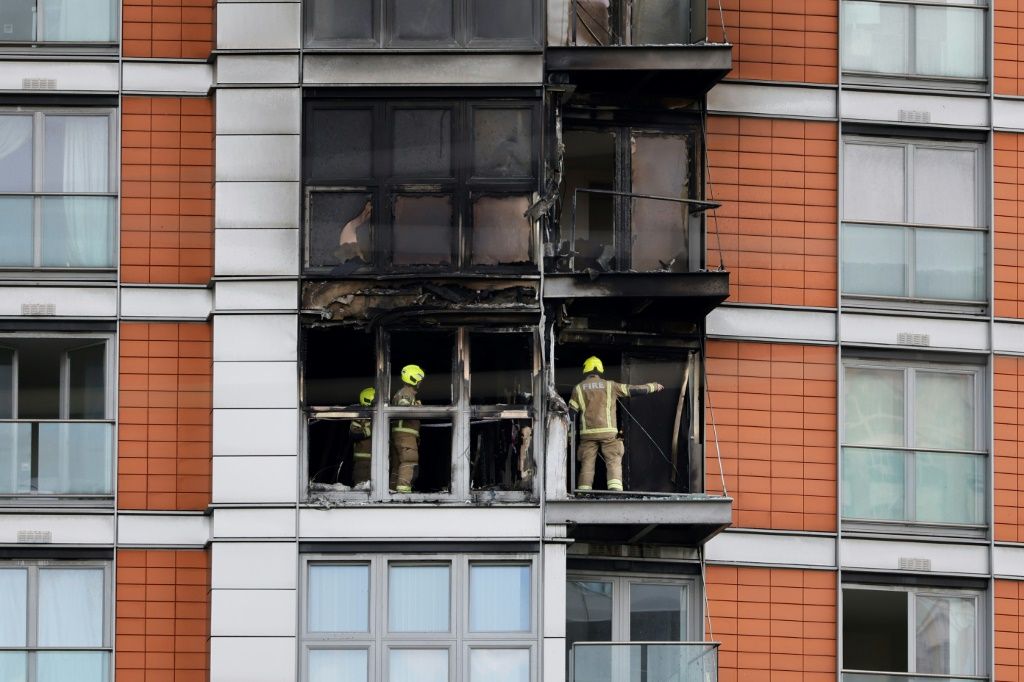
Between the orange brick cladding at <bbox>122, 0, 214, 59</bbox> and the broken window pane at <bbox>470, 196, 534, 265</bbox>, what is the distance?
377cm

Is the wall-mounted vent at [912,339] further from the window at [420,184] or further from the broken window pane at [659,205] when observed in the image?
the window at [420,184]

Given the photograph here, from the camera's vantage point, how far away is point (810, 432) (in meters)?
29.3

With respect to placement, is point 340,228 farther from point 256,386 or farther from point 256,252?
point 256,386

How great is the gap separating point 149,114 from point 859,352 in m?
8.57

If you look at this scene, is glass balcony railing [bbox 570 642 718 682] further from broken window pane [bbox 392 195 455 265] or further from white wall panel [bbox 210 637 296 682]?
broken window pane [bbox 392 195 455 265]

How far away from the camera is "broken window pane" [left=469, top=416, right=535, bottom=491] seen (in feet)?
92.6

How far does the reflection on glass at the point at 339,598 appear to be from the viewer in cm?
2775

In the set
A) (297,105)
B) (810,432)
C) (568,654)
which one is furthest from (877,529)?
(297,105)

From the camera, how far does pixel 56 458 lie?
2867 centimetres

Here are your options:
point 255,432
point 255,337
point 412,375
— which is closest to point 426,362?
point 412,375

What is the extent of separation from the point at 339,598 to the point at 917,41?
9544 millimetres

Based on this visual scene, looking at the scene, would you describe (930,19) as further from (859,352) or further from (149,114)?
(149,114)

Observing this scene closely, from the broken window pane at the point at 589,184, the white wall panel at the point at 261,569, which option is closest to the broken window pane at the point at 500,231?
the broken window pane at the point at 589,184

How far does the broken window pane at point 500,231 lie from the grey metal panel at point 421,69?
53.8 inches
